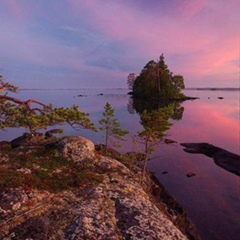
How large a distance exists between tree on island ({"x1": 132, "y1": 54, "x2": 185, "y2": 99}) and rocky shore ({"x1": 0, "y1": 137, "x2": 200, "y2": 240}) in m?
110

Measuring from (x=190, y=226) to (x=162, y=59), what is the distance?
119714 mm

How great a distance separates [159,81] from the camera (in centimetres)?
12706

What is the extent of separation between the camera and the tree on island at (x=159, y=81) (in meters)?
126

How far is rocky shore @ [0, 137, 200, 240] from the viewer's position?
31.9 feet

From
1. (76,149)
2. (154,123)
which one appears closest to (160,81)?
(154,123)

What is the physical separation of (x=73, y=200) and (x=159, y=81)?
12055 centimetres

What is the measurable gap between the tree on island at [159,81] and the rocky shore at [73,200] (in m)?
110

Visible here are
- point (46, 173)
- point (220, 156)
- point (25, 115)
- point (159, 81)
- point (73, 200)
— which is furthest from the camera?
point (159, 81)

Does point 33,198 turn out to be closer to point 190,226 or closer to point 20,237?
point 20,237

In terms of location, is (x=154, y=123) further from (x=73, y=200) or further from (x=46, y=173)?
(x=73, y=200)

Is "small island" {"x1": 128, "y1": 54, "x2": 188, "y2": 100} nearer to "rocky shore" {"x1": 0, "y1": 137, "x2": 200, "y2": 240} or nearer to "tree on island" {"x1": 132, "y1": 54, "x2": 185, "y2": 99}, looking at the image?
"tree on island" {"x1": 132, "y1": 54, "x2": 185, "y2": 99}

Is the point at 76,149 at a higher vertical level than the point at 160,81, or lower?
lower

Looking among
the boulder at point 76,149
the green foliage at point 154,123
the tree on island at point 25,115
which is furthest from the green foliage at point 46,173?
the green foliage at point 154,123

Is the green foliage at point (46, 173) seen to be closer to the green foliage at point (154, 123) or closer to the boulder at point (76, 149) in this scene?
the boulder at point (76, 149)
